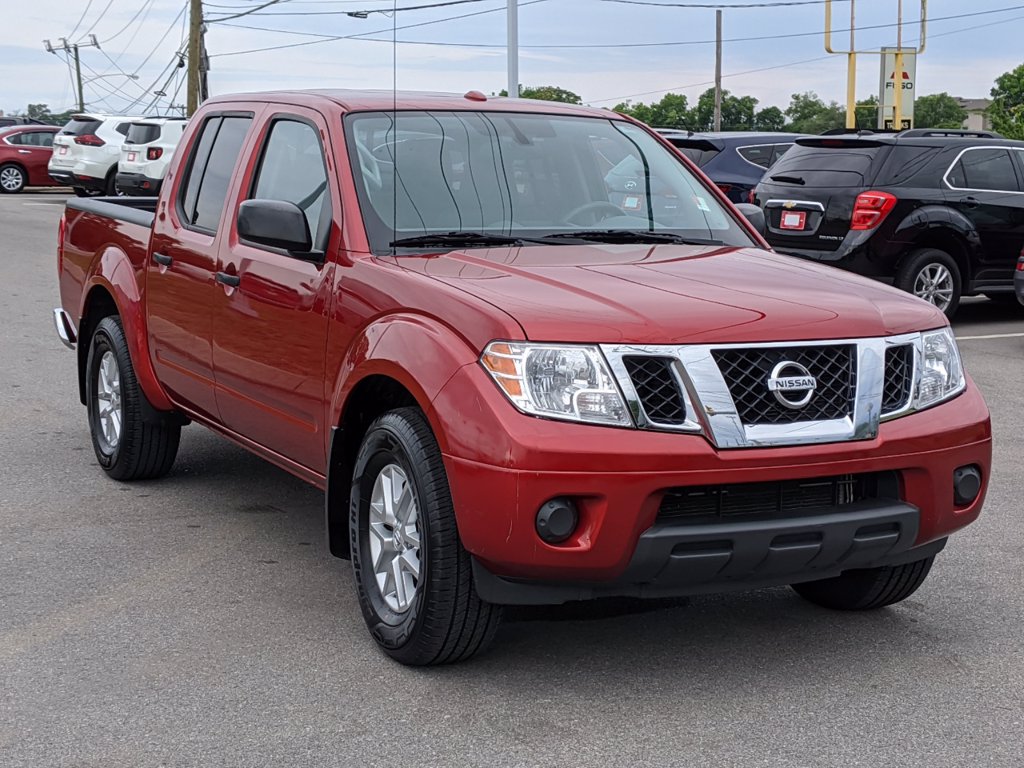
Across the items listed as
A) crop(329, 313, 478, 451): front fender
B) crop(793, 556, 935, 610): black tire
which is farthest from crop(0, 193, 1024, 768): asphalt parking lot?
crop(329, 313, 478, 451): front fender

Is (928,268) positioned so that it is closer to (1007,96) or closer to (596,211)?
(596,211)

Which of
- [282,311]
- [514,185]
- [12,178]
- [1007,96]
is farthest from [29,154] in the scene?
Result: [1007,96]

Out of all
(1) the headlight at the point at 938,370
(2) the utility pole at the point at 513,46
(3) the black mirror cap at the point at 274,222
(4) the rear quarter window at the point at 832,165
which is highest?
(2) the utility pole at the point at 513,46

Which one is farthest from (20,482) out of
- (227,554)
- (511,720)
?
(511,720)

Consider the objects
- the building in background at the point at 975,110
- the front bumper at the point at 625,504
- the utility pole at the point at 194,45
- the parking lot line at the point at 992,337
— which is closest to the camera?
the front bumper at the point at 625,504

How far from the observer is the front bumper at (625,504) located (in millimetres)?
3719

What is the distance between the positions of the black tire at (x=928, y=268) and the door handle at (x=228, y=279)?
8.05 meters

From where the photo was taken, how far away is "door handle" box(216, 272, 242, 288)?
5355 mm

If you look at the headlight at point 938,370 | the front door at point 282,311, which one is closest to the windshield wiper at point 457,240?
the front door at point 282,311

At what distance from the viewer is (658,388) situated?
381 centimetres

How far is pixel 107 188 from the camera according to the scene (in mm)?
29391

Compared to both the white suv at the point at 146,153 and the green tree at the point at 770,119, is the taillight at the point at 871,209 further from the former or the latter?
the green tree at the point at 770,119

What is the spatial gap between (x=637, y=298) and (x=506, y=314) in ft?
1.34

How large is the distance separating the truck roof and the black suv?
22.9 feet
